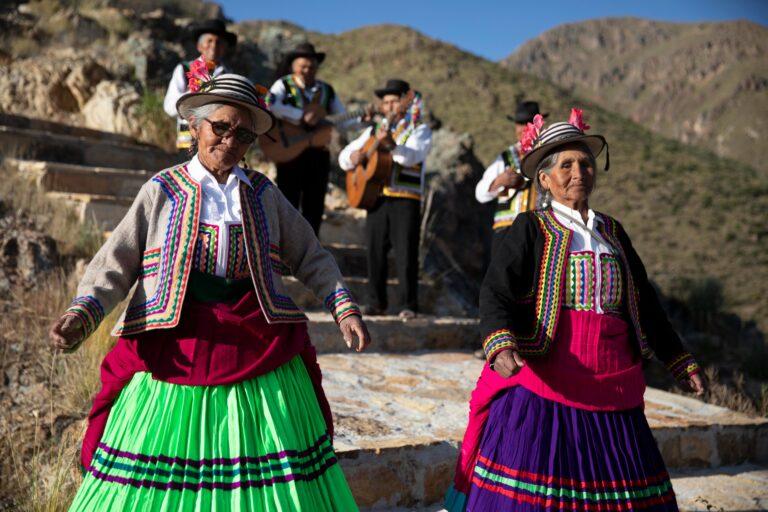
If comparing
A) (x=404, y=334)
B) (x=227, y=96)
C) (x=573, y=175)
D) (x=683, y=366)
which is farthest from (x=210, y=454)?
(x=404, y=334)

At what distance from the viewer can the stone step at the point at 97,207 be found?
6.58 meters

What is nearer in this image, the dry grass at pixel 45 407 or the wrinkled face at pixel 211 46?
the dry grass at pixel 45 407

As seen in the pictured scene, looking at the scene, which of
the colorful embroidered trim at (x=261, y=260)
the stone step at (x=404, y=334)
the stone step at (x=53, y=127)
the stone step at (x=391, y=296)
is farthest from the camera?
the stone step at (x=53, y=127)

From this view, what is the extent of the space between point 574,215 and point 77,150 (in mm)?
7081

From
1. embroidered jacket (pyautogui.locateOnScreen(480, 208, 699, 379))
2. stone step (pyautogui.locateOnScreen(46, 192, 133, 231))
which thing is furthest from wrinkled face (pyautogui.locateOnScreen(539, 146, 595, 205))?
stone step (pyautogui.locateOnScreen(46, 192, 133, 231))

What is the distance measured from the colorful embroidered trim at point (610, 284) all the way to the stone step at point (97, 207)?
16.0ft

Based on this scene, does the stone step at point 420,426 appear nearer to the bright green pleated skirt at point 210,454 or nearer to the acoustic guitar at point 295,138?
the bright green pleated skirt at point 210,454

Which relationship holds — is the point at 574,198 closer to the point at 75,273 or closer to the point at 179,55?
the point at 75,273

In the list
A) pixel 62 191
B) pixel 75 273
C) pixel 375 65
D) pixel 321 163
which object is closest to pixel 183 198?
pixel 75 273

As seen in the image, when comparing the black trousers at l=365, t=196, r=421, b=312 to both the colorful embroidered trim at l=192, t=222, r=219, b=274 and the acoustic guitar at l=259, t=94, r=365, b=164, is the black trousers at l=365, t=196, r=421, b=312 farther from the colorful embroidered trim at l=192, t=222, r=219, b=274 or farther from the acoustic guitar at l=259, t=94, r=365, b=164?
the colorful embroidered trim at l=192, t=222, r=219, b=274

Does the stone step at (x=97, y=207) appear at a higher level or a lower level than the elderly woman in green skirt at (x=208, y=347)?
higher

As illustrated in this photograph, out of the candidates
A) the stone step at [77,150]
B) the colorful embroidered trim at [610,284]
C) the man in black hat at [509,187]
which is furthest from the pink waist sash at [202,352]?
A: the stone step at [77,150]

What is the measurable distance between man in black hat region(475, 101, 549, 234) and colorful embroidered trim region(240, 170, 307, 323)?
3054 mm

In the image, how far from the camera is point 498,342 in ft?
8.62
